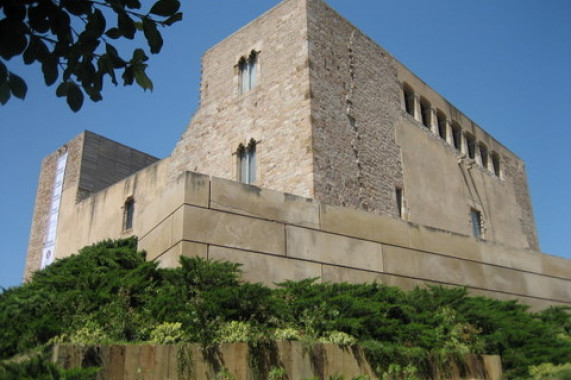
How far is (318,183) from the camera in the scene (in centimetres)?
1688

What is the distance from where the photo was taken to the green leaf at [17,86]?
3.72m

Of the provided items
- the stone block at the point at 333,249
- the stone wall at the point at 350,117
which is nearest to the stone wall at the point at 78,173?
the stone wall at the point at 350,117

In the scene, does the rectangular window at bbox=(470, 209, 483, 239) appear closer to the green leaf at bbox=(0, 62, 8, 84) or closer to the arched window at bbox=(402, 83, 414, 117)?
the arched window at bbox=(402, 83, 414, 117)

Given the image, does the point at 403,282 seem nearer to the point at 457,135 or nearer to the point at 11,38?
the point at 11,38

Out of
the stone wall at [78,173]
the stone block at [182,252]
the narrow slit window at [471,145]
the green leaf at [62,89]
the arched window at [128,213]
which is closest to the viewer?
the green leaf at [62,89]

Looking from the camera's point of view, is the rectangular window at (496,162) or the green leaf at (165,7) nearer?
the green leaf at (165,7)

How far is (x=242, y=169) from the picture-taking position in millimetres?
19312

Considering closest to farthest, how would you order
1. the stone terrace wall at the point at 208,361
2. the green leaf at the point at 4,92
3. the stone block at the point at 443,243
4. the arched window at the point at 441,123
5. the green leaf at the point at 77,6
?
1. the green leaf at the point at 4,92
2. the green leaf at the point at 77,6
3. the stone terrace wall at the point at 208,361
4. the stone block at the point at 443,243
5. the arched window at the point at 441,123

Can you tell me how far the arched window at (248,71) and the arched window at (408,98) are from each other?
6056 millimetres

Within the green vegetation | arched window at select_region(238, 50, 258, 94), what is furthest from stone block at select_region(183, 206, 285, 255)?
arched window at select_region(238, 50, 258, 94)

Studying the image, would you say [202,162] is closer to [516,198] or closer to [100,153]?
[100,153]

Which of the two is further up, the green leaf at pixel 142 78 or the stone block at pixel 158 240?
the stone block at pixel 158 240

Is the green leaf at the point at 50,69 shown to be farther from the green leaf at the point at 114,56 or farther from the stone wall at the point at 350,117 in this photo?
the stone wall at the point at 350,117

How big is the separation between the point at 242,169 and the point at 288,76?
10.3ft
